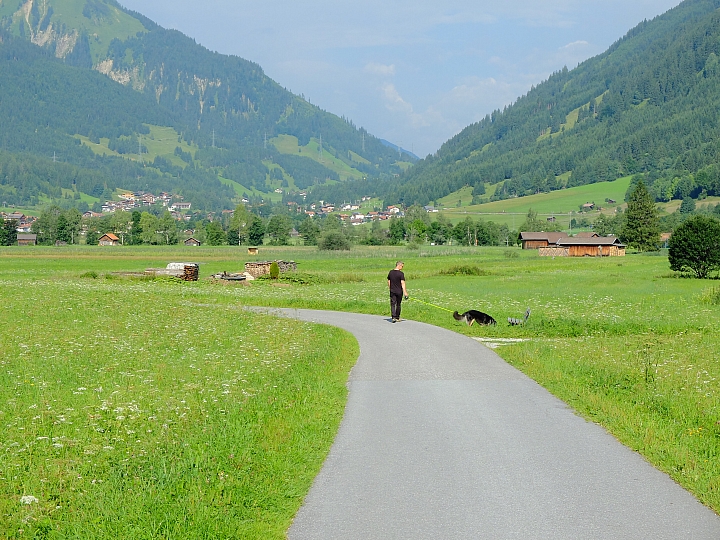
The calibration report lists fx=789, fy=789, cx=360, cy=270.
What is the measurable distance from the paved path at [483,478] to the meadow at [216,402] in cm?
40

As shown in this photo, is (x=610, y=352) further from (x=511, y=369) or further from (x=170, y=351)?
(x=170, y=351)

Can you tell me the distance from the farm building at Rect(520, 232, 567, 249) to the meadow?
508 feet

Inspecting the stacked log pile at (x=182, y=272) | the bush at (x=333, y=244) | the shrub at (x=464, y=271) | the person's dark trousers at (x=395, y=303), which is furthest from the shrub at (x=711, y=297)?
the bush at (x=333, y=244)

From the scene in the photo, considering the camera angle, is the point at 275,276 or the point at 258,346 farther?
the point at 275,276

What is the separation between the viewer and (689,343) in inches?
971

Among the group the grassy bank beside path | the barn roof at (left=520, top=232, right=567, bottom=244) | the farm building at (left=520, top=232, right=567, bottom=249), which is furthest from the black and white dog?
the farm building at (left=520, top=232, right=567, bottom=249)

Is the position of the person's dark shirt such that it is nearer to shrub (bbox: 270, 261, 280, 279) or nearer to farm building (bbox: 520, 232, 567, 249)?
shrub (bbox: 270, 261, 280, 279)

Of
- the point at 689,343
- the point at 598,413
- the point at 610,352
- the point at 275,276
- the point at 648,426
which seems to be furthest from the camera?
the point at 275,276

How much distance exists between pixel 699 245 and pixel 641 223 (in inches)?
3267

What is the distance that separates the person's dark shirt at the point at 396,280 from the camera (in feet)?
99.2

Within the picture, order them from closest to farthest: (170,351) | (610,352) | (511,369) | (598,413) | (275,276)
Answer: (598,413), (511,369), (170,351), (610,352), (275,276)

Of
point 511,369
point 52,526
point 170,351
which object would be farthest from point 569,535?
point 170,351

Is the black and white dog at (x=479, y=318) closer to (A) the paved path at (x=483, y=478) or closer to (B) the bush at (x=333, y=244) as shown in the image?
(A) the paved path at (x=483, y=478)

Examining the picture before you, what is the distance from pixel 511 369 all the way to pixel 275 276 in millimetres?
48960
